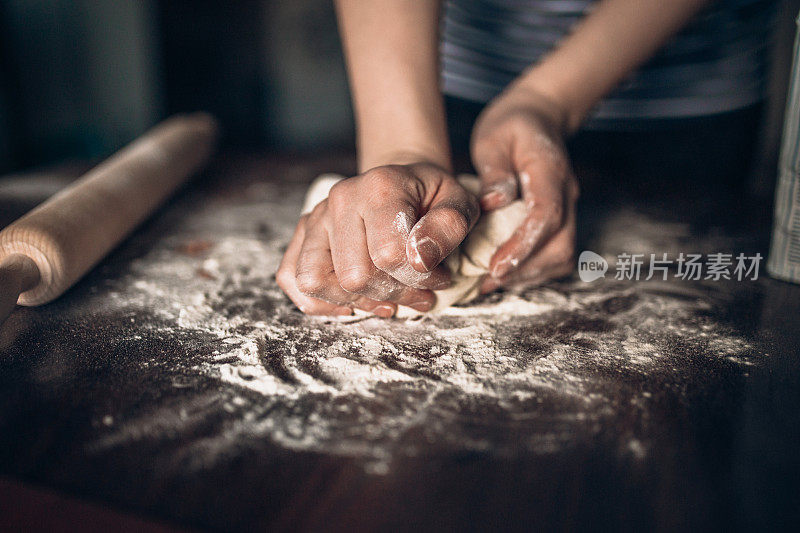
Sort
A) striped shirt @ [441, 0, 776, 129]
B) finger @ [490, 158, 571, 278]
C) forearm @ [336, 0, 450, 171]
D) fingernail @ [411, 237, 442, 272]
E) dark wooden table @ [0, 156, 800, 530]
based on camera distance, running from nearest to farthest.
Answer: dark wooden table @ [0, 156, 800, 530] < fingernail @ [411, 237, 442, 272] < finger @ [490, 158, 571, 278] < forearm @ [336, 0, 450, 171] < striped shirt @ [441, 0, 776, 129]

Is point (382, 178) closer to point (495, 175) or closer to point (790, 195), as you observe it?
point (495, 175)

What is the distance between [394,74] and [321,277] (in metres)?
0.51

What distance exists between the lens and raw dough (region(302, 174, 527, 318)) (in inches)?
32.8

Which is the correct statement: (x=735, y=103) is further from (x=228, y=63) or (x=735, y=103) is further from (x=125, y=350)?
(x=228, y=63)

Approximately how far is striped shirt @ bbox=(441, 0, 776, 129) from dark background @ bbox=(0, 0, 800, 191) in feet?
3.84

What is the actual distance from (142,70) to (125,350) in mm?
2715

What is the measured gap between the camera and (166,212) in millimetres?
1419

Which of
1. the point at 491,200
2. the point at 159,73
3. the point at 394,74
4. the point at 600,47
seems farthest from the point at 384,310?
the point at 159,73

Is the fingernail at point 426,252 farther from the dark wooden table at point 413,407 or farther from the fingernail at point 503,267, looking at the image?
the fingernail at point 503,267

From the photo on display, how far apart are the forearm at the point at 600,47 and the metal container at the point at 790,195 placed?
36cm

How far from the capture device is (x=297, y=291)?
2.68ft

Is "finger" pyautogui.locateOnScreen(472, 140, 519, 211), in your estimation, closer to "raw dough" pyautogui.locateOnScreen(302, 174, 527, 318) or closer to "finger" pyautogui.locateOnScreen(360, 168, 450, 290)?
"raw dough" pyautogui.locateOnScreen(302, 174, 527, 318)

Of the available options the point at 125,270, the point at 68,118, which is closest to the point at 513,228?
the point at 125,270

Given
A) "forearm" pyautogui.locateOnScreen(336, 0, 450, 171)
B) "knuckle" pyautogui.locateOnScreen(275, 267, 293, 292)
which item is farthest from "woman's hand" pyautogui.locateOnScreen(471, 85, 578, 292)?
"knuckle" pyautogui.locateOnScreen(275, 267, 293, 292)
